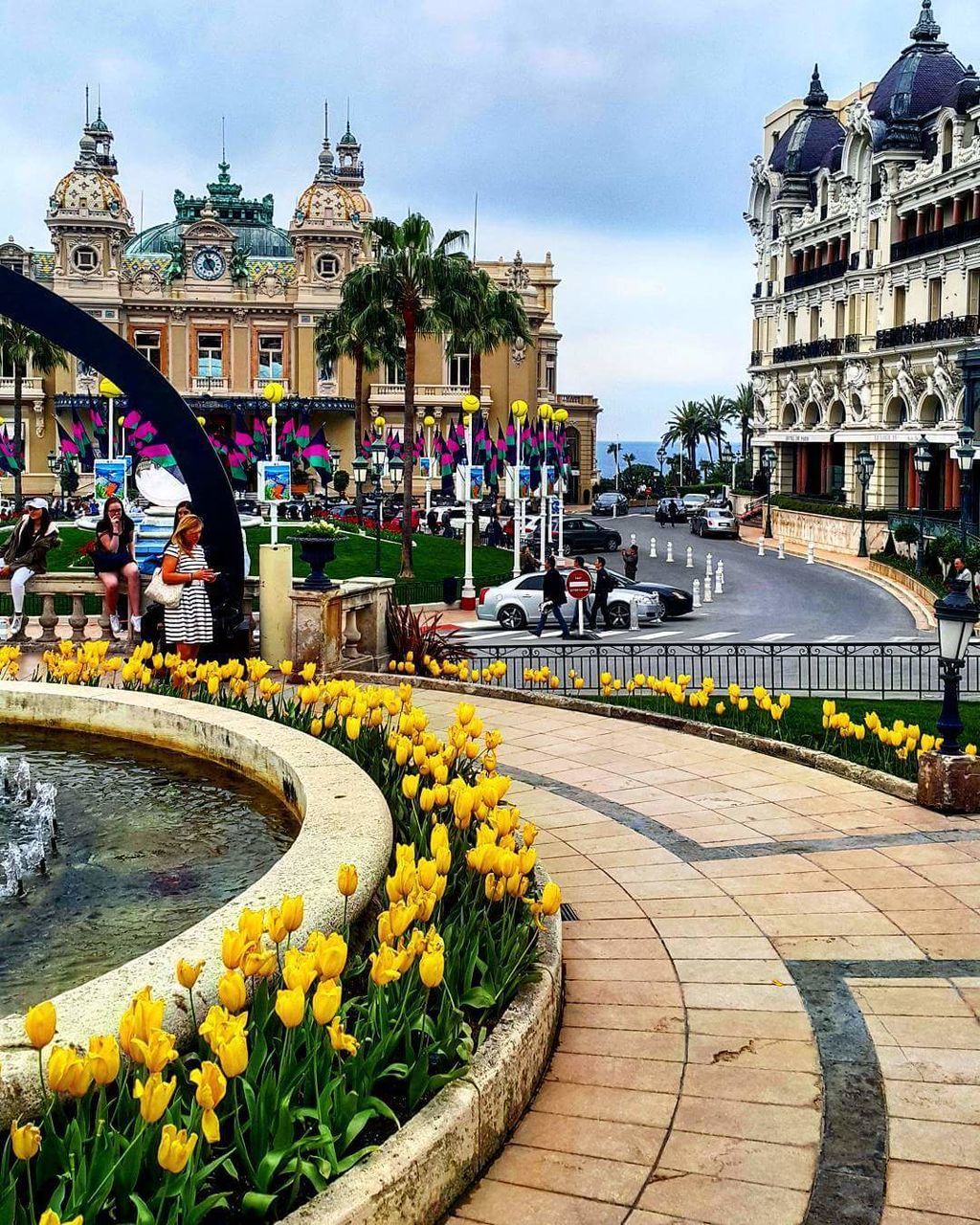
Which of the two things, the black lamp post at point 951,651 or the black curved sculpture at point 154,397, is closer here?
the black lamp post at point 951,651

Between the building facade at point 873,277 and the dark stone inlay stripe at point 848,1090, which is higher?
the building facade at point 873,277

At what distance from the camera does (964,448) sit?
32.4 meters

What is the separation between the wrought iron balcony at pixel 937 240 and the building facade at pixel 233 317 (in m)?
29.1

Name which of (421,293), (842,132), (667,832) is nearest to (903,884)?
(667,832)

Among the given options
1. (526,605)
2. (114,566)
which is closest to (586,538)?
(526,605)

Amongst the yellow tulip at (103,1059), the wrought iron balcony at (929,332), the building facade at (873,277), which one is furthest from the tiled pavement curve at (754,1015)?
the building facade at (873,277)

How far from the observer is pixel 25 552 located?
17.3 m

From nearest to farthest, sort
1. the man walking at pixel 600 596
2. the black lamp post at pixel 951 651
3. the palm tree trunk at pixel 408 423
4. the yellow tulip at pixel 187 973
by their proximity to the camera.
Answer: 1. the yellow tulip at pixel 187 973
2. the black lamp post at pixel 951 651
3. the man walking at pixel 600 596
4. the palm tree trunk at pixel 408 423

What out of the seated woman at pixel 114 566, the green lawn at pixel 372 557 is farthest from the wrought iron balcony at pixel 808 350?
the seated woman at pixel 114 566

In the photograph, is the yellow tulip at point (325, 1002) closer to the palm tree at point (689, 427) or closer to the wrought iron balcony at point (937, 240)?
the wrought iron balcony at point (937, 240)

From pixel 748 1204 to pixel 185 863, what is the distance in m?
4.25

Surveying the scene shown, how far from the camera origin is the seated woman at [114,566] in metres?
16.4

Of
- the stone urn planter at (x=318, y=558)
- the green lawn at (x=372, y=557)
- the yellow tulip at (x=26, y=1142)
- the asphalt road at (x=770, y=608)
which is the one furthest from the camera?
the green lawn at (x=372, y=557)

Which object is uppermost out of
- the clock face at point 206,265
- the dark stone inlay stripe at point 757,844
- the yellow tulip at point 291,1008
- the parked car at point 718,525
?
the clock face at point 206,265
